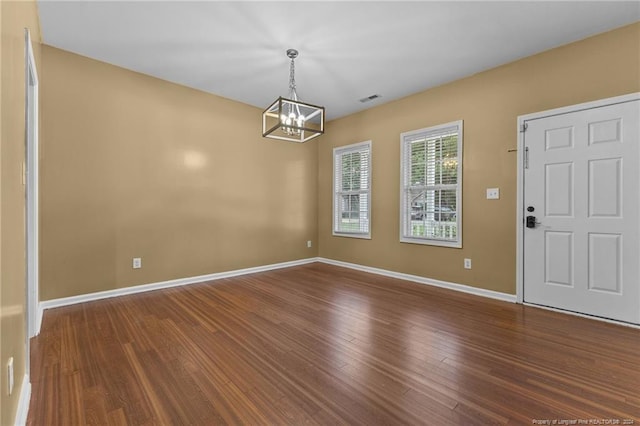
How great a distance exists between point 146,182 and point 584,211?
508cm

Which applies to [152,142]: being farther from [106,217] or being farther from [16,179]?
[16,179]

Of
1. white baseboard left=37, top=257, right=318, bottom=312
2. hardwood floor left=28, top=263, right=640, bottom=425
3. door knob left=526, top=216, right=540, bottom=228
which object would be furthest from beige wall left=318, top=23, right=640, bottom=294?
white baseboard left=37, top=257, right=318, bottom=312

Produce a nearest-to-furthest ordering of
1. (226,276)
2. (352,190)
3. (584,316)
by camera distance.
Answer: (584,316)
(226,276)
(352,190)

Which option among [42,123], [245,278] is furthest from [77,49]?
[245,278]

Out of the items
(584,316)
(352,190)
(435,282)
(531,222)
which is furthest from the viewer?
(352,190)

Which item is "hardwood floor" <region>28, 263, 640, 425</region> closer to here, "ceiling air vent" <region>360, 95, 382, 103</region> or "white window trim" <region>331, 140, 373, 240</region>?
"white window trim" <region>331, 140, 373, 240</region>

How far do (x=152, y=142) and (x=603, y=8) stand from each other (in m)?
4.96

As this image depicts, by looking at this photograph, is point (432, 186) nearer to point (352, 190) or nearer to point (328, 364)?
point (352, 190)

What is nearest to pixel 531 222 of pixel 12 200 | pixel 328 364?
pixel 328 364

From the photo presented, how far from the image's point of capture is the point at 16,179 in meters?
1.49

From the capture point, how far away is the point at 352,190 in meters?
5.39

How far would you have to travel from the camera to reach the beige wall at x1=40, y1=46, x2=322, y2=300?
321 centimetres

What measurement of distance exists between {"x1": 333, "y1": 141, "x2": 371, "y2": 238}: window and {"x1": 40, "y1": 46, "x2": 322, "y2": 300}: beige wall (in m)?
0.98

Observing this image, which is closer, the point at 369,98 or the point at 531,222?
the point at 531,222
